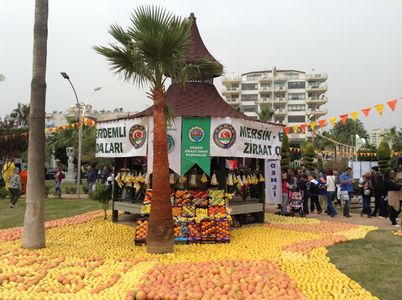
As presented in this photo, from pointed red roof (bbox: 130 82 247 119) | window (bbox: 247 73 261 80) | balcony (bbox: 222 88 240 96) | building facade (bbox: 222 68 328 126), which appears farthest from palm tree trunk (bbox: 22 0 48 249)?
window (bbox: 247 73 261 80)

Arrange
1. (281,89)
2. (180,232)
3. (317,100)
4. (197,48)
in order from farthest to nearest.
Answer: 1. (281,89)
2. (317,100)
3. (197,48)
4. (180,232)

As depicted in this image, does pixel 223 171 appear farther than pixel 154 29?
Yes

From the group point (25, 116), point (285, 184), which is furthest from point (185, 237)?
point (25, 116)

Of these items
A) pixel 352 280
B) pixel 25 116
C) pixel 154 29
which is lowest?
pixel 352 280

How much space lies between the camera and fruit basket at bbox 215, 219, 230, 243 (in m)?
9.85

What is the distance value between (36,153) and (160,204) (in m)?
2.92

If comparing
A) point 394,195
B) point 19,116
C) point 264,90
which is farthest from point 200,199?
point 264,90

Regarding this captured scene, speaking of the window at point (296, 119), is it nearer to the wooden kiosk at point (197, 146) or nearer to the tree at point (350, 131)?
the tree at point (350, 131)

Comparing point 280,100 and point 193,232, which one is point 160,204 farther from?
point 280,100

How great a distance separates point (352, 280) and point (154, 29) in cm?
597

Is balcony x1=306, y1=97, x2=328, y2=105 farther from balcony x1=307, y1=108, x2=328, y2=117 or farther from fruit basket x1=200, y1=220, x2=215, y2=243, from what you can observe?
fruit basket x1=200, y1=220, x2=215, y2=243

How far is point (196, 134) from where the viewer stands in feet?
36.2

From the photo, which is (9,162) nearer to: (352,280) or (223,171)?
(223,171)

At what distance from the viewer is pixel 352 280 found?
6594mm
